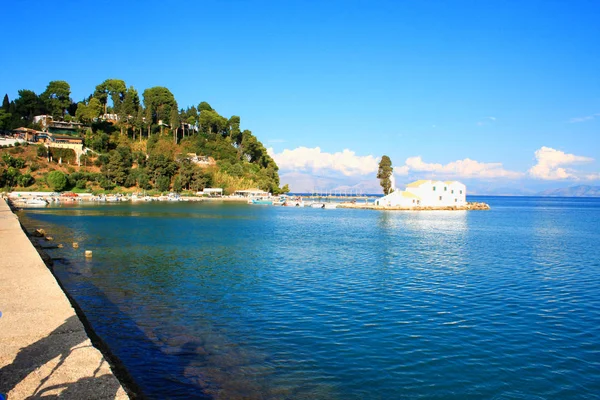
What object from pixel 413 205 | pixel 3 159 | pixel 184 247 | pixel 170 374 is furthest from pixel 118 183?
pixel 170 374

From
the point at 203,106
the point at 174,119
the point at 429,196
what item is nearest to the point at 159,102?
the point at 203,106

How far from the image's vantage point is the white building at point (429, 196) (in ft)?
311

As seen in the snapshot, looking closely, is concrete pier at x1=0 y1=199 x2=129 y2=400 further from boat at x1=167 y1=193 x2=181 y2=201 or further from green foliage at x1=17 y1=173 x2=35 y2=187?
green foliage at x1=17 y1=173 x2=35 y2=187

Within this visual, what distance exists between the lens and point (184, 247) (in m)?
30.7

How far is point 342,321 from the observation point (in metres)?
14.2

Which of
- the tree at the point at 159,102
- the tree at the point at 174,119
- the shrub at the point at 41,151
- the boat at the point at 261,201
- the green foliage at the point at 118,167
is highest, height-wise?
the tree at the point at 159,102

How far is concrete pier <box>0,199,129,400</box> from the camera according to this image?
258 inches

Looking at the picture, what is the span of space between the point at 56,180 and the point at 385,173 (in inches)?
3043

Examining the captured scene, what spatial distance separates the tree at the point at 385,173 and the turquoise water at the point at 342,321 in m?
80.4

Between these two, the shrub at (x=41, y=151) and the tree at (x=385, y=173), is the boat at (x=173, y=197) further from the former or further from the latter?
the tree at (x=385, y=173)

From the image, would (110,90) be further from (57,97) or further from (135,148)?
(135,148)

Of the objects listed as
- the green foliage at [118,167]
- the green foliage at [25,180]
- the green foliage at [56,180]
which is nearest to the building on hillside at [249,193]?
the green foliage at [118,167]

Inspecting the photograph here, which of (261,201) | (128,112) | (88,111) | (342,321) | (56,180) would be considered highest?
(128,112)

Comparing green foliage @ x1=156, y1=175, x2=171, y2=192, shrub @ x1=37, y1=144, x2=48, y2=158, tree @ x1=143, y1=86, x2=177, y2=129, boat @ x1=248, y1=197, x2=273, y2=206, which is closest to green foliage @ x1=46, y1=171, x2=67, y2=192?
shrub @ x1=37, y1=144, x2=48, y2=158
